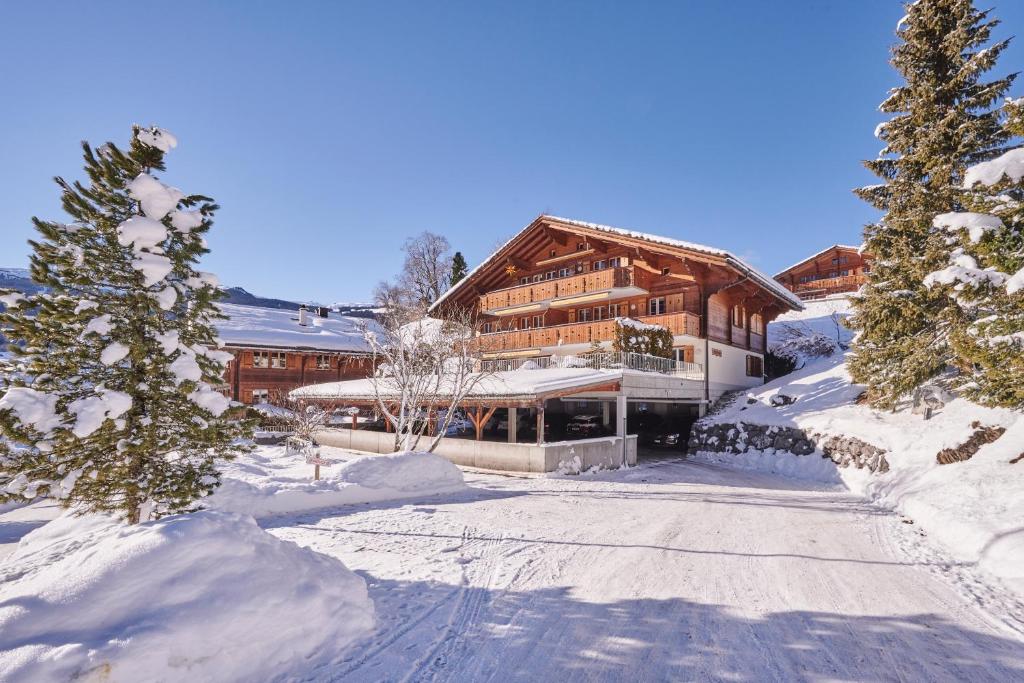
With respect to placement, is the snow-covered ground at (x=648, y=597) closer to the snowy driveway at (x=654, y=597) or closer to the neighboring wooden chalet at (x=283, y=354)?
the snowy driveway at (x=654, y=597)

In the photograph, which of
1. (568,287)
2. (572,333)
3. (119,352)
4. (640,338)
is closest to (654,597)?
(119,352)

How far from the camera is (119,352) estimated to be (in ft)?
20.4

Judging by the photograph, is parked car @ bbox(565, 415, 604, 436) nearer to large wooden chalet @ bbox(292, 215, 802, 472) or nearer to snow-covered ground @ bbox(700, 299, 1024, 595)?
large wooden chalet @ bbox(292, 215, 802, 472)

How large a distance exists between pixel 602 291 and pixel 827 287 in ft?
102

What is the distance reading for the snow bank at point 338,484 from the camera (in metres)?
10.5

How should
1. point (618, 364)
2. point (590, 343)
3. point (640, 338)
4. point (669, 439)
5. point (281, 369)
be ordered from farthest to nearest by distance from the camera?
point (281, 369)
point (669, 439)
point (590, 343)
point (640, 338)
point (618, 364)

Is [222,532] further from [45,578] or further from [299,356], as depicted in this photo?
[299,356]

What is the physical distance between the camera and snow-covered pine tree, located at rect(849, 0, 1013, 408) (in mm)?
13789

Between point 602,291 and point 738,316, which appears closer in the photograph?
point 602,291

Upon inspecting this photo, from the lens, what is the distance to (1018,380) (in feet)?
30.6

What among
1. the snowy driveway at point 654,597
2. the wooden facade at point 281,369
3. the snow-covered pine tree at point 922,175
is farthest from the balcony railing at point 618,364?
the wooden facade at point 281,369

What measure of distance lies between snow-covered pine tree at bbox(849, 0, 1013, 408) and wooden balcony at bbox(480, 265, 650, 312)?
33.5 feet

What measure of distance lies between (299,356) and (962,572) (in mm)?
33672

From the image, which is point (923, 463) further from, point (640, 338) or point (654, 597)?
point (654, 597)
